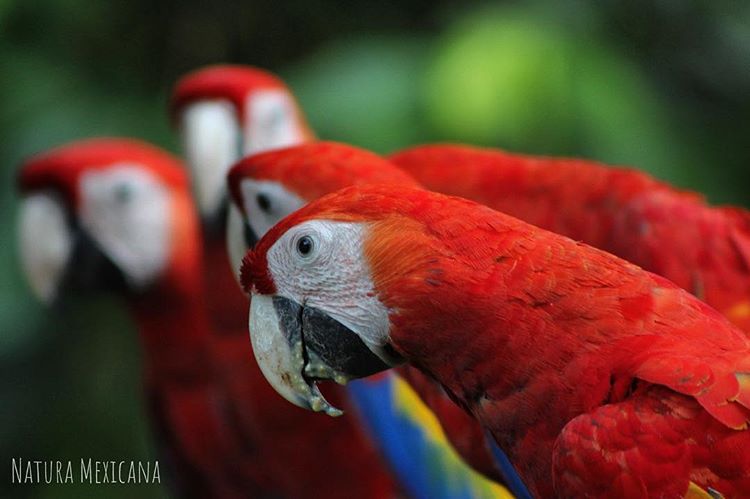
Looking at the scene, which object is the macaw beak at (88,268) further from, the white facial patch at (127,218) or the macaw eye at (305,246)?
the macaw eye at (305,246)

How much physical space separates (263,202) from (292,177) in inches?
2.2

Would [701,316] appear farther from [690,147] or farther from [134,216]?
[690,147]

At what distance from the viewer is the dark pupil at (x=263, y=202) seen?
990mm

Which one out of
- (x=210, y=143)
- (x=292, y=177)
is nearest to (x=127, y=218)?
(x=210, y=143)

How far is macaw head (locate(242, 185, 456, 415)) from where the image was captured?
684mm

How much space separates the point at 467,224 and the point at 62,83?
1.57 metres

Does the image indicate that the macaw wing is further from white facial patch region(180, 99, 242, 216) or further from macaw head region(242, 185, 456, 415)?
white facial patch region(180, 99, 242, 216)

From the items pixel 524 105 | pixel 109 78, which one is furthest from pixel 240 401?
pixel 109 78

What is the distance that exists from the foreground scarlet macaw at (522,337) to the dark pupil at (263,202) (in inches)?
10.1

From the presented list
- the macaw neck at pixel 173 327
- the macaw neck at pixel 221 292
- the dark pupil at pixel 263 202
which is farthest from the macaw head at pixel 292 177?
the macaw neck at pixel 173 327

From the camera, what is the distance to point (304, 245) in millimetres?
710

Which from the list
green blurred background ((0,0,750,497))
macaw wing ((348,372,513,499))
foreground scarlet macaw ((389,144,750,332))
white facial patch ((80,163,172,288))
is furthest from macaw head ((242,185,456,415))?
green blurred background ((0,0,750,497))

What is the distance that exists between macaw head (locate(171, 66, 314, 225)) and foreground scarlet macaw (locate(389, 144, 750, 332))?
368 millimetres

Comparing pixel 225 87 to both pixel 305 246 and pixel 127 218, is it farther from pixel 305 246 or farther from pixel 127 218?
pixel 305 246
